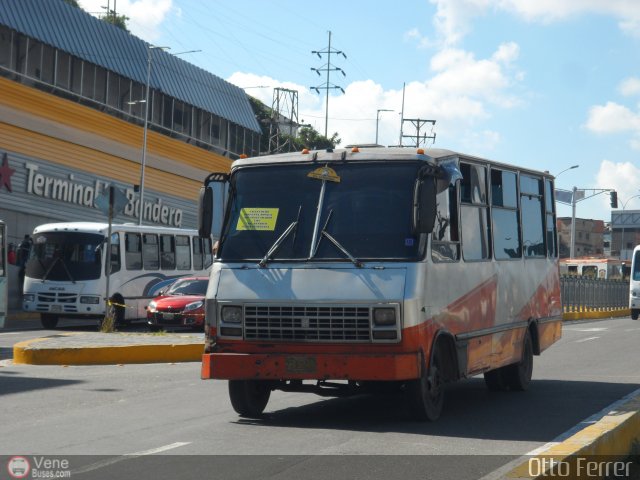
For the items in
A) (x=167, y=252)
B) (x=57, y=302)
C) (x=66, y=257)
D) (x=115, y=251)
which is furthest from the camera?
(x=167, y=252)

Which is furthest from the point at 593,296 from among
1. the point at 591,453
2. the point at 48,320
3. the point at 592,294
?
the point at 591,453

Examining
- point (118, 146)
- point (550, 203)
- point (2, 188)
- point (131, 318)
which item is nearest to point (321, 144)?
point (118, 146)

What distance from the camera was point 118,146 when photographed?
49.3 meters

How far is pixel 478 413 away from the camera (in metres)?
12.3

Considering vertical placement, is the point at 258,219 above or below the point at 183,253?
below

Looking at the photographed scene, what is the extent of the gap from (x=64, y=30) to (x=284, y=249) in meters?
36.0

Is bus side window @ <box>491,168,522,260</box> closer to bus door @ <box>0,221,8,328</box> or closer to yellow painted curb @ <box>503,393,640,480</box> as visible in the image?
yellow painted curb @ <box>503,393,640,480</box>

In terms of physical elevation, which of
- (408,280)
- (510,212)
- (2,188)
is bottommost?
(408,280)

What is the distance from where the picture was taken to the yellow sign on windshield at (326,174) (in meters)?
11.2

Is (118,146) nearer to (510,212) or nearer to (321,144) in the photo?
(510,212)

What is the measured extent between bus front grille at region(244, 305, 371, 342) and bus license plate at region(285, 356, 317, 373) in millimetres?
173

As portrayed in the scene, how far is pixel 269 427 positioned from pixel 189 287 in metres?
18.6

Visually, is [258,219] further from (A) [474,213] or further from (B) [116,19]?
(B) [116,19]

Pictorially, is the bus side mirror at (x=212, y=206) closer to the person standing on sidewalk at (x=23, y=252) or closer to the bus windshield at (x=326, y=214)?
the bus windshield at (x=326, y=214)
